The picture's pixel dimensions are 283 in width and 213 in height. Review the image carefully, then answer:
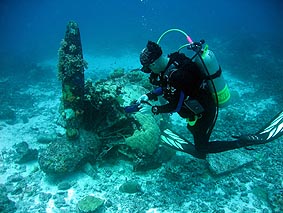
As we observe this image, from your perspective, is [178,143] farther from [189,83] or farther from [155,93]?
[189,83]

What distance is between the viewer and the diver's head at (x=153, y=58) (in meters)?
4.39

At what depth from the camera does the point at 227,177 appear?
7.02 meters

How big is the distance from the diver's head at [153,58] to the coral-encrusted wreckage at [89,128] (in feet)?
8.73

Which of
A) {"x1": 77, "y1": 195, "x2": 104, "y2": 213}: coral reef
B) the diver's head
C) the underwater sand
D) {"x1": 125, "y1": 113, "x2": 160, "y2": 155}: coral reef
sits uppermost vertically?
the diver's head

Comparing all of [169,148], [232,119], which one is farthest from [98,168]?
[232,119]

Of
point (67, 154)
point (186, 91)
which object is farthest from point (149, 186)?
point (186, 91)

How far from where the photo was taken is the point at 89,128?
7395mm

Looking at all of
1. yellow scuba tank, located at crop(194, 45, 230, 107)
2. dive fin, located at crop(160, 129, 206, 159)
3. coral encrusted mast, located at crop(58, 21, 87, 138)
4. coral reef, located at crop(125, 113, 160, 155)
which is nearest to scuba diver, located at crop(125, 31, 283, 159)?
yellow scuba tank, located at crop(194, 45, 230, 107)

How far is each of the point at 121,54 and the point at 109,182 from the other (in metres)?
22.0

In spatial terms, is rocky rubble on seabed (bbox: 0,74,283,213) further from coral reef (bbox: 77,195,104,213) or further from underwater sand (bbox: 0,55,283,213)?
coral reef (bbox: 77,195,104,213)

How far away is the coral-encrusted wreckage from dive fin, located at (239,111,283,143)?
266 centimetres

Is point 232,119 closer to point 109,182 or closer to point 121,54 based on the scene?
point 109,182

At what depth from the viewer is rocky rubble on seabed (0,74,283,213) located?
609cm

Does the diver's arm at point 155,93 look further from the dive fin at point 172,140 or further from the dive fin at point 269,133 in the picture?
the dive fin at point 172,140
